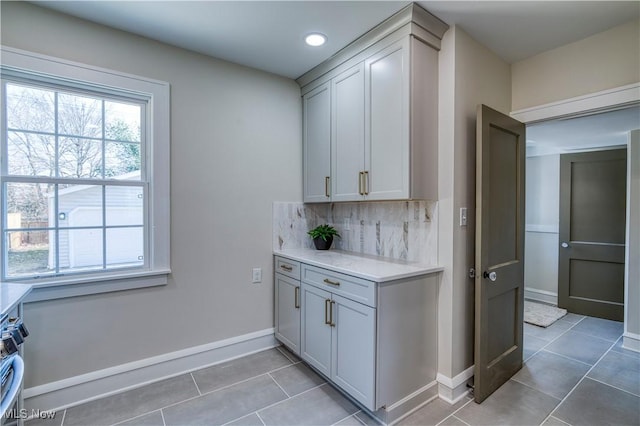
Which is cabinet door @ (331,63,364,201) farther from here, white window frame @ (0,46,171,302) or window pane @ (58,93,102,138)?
window pane @ (58,93,102,138)

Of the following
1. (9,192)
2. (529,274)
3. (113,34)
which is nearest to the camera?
(9,192)

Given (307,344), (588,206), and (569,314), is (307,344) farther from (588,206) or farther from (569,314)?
(588,206)

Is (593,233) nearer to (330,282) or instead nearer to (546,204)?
(546,204)

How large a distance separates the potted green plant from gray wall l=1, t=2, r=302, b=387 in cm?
42

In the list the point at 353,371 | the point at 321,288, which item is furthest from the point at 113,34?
the point at 353,371

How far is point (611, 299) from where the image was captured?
3.66 metres

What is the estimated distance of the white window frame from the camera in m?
1.93

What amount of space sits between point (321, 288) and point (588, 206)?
12.4 ft

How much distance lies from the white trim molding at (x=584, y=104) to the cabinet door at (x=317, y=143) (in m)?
1.61

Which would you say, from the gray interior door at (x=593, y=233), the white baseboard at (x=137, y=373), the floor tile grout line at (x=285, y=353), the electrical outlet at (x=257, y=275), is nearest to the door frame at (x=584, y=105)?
the gray interior door at (x=593, y=233)

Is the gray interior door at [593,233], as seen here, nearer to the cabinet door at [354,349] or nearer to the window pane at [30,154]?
the cabinet door at [354,349]

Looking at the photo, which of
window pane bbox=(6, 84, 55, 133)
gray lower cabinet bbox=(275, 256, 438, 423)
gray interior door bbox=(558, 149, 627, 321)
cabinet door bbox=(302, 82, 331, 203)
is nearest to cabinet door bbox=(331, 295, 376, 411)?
gray lower cabinet bbox=(275, 256, 438, 423)

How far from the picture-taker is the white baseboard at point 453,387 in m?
2.08

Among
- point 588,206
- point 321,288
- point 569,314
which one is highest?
point 588,206
